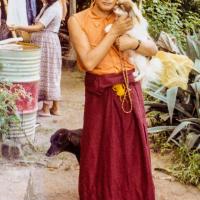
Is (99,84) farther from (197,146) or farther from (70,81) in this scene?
(70,81)

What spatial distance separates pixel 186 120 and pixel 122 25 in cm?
252

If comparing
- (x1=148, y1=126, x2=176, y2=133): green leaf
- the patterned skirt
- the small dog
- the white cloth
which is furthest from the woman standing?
the small dog

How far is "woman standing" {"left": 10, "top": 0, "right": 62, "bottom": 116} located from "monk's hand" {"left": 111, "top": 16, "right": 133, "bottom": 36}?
311 cm

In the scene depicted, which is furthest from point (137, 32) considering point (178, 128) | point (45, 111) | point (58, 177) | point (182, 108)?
point (45, 111)

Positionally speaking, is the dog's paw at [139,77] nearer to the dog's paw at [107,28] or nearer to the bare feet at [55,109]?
the dog's paw at [107,28]

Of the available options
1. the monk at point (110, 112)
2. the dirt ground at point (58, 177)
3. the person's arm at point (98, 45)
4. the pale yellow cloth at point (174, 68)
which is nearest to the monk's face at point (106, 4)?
the monk at point (110, 112)

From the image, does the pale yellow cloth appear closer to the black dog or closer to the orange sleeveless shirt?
the black dog

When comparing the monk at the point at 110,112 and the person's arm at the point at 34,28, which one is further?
the person's arm at the point at 34,28

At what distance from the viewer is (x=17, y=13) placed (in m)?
5.41

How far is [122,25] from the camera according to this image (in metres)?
3.08

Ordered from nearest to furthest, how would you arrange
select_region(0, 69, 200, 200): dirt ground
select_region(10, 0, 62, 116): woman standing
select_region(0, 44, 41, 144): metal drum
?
select_region(0, 69, 200, 200): dirt ground
select_region(0, 44, 41, 144): metal drum
select_region(10, 0, 62, 116): woman standing

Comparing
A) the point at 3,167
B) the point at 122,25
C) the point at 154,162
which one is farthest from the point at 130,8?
the point at 154,162

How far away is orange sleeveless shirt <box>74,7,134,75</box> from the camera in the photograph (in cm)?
319

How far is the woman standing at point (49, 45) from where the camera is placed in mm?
6129
